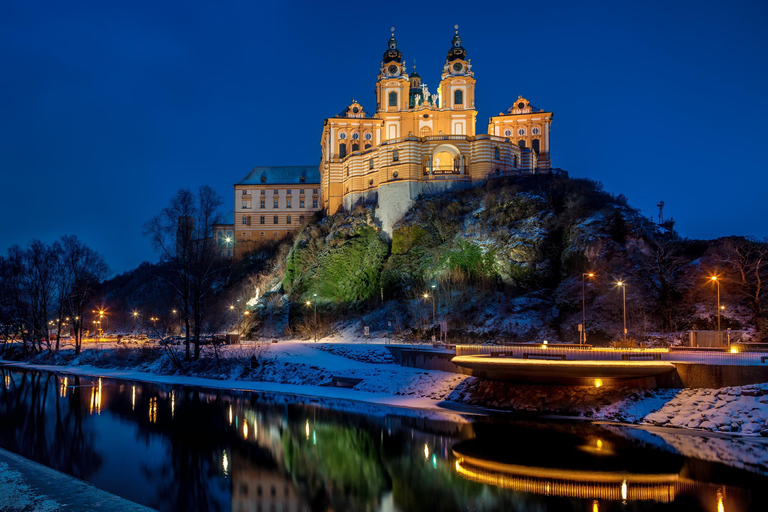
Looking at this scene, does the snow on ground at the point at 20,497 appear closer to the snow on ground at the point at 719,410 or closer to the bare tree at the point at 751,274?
the snow on ground at the point at 719,410

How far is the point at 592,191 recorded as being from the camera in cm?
7219

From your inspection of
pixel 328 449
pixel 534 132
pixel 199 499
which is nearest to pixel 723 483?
pixel 328 449

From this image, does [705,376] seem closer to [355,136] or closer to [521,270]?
[521,270]

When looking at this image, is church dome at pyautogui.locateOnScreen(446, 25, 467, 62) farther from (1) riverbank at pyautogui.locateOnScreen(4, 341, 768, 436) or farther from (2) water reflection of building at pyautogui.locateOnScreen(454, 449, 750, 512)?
(2) water reflection of building at pyautogui.locateOnScreen(454, 449, 750, 512)

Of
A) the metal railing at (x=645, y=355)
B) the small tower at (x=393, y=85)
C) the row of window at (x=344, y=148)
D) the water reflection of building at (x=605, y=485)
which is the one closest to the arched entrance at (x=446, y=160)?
the small tower at (x=393, y=85)

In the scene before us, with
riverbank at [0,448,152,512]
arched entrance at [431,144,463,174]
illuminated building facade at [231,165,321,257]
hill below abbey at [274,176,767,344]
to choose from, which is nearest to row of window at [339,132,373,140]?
arched entrance at [431,144,463,174]

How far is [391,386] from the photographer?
40656 millimetres

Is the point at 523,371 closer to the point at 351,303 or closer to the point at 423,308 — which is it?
the point at 423,308

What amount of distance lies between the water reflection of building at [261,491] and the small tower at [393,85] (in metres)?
74.8

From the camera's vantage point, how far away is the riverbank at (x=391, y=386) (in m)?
27.2

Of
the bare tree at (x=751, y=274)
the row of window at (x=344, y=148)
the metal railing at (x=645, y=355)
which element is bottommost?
the metal railing at (x=645, y=355)

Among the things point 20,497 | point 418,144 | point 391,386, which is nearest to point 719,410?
point 391,386

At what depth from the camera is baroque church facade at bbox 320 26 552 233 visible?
79.6 metres

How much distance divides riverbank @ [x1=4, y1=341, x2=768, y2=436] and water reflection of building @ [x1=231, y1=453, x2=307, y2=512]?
14852 mm
